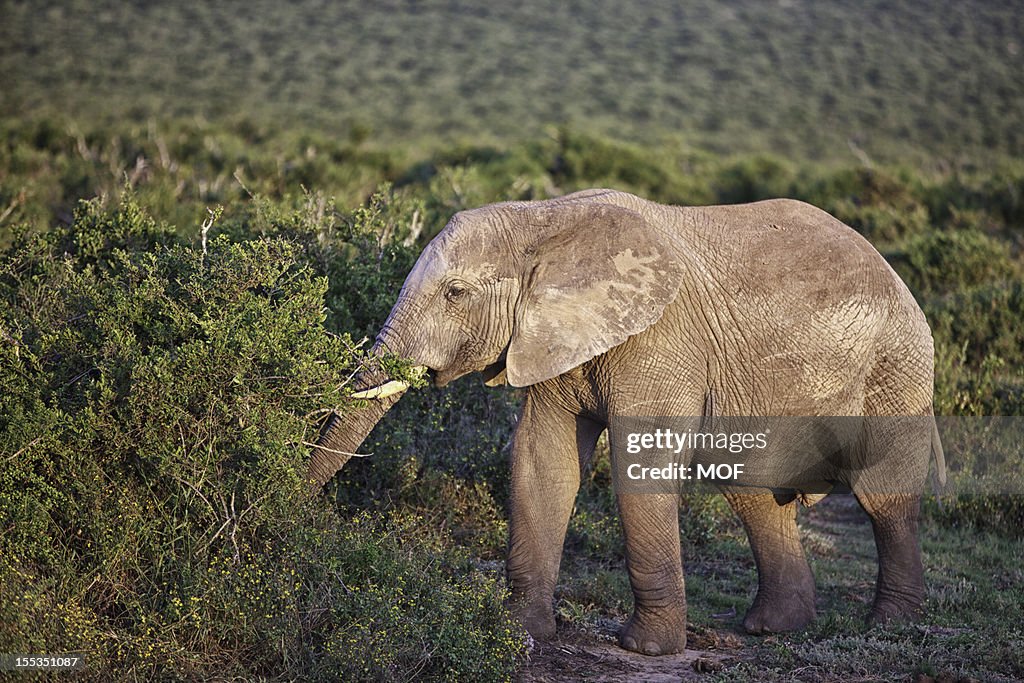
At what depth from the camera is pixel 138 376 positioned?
5.31 meters

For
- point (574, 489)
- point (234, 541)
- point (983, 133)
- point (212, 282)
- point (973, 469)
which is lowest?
point (983, 133)

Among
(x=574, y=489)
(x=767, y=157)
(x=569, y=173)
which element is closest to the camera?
(x=574, y=489)

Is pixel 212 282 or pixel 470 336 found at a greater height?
pixel 212 282

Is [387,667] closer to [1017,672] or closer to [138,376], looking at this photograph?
[138,376]

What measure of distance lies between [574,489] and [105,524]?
8.15 feet

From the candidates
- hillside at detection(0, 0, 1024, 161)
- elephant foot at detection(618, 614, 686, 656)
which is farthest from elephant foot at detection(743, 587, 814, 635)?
hillside at detection(0, 0, 1024, 161)

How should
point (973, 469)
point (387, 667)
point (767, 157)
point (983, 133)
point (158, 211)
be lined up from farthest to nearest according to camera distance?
point (983, 133) < point (767, 157) < point (158, 211) < point (973, 469) < point (387, 667)

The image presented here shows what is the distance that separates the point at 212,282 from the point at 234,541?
135 centimetres

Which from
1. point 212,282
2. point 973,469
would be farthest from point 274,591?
point 973,469

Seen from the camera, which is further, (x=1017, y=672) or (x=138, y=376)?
(x=1017, y=672)

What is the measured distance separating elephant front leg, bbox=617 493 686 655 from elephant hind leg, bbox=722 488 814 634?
872mm

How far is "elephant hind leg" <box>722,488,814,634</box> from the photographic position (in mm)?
Answer: 6719

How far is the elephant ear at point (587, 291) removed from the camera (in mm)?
5855

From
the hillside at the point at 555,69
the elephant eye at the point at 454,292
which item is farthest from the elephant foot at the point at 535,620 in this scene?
the hillside at the point at 555,69
